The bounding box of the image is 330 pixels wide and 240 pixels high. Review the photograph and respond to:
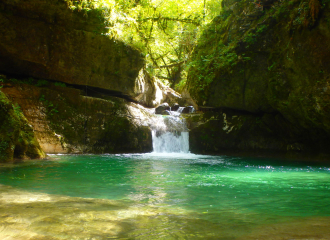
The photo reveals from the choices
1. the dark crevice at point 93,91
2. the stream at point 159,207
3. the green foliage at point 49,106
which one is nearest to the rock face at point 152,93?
the dark crevice at point 93,91

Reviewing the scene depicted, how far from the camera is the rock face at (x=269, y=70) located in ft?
34.9

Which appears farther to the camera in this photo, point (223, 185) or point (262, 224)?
point (223, 185)

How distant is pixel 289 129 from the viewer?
14.1m

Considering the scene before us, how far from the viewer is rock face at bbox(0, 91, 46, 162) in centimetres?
848

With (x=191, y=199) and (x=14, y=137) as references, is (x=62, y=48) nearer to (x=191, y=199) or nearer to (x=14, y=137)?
(x=14, y=137)

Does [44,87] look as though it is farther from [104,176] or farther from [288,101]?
[288,101]

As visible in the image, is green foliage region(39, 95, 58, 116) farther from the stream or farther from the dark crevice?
the stream

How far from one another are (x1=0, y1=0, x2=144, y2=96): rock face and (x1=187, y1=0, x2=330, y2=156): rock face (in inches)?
183

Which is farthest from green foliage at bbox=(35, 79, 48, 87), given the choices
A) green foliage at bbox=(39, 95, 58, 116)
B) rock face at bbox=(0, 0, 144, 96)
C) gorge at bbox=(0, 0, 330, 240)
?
green foliage at bbox=(39, 95, 58, 116)

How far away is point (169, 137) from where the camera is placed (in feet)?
49.7

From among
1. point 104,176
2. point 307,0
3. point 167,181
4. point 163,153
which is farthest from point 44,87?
point 307,0

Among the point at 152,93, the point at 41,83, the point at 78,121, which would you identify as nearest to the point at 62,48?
the point at 41,83

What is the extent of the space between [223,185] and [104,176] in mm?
2881

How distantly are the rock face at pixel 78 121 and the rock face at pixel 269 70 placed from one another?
4.26 meters
